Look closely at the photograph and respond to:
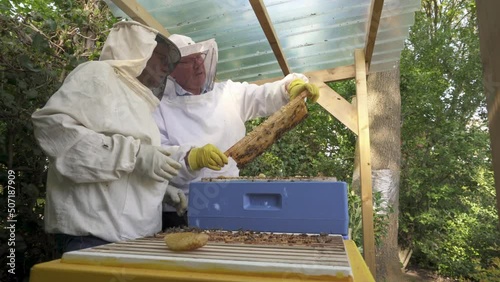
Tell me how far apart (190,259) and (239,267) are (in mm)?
138

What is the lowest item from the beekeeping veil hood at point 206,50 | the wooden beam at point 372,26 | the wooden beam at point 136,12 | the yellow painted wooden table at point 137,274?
the yellow painted wooden table at point 137,274

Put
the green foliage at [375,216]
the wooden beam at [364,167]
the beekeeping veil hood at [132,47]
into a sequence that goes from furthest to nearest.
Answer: the green foliage at [375,216] → the wooden beam at [364,167] → the beekeeping veil hood at [132,47]

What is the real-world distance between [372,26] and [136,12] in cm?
179

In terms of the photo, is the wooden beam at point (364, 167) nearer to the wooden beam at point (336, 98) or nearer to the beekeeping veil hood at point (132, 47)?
the wooden beam at point (336, 98)

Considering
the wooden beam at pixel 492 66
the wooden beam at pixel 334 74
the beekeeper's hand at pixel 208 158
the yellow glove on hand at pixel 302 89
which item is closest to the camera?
the wooden beam at pixel 492 66

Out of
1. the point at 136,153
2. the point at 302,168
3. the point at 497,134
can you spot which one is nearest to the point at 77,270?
the point at 136,153

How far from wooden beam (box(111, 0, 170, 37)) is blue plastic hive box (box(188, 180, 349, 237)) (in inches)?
60.9

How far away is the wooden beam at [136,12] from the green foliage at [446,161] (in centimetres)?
666

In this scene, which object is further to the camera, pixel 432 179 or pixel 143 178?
pixel 432 179

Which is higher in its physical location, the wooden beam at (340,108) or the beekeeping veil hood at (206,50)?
the beekeeping veil hood at (206,50)

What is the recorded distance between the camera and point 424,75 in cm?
819

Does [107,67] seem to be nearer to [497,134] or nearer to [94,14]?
[497,134]

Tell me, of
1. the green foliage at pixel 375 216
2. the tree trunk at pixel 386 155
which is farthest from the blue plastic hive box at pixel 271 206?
the tree trunk at pixel 386 155

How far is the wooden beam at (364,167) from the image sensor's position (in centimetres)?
360
